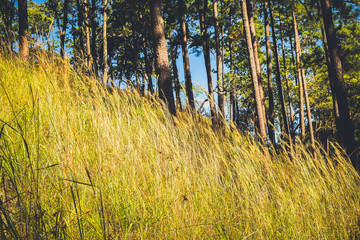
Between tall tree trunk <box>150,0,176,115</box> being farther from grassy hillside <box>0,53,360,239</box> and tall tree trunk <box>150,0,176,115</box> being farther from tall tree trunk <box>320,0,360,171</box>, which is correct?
tall tree trunk <box>320,0,360,171</box>

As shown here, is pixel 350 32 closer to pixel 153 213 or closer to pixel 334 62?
pixel 334 62

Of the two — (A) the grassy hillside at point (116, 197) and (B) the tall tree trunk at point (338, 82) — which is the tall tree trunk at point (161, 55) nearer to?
(A) the grassy hillside at point (116, 197)

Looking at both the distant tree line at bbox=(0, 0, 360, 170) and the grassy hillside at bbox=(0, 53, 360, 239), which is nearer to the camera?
the grassy hillside at bbox=(0, 53, 360, 239)

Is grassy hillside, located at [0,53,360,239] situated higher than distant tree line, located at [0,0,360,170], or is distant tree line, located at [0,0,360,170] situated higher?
distant tree line, located at [0,0,360,170]

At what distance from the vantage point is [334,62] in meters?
6.68

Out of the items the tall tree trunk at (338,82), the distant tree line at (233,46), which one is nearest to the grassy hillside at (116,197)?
the distant tree line at (233,46)

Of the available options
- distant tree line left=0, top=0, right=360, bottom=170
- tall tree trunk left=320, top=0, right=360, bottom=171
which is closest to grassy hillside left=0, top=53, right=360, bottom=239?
distant tree line left=0, top=0, right=360, bottom=170

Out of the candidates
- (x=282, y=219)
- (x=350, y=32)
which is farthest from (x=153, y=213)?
(x=350, y=32)

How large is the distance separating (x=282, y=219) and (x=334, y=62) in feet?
23.7

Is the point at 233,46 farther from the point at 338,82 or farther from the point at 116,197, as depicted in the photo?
the point at 116,197

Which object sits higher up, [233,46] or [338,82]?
[233,46]

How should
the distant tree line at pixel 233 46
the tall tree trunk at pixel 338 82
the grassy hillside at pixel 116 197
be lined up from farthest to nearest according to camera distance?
the tall tree trunk at pixel 338 82
the distant tree line at pixel 233 46
the grassy hillside at pixel 116 197

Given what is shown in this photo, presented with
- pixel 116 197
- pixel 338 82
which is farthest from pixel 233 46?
pixel 116 197

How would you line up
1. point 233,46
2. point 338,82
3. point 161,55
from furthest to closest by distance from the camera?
point 233,46 < point 338,82 < point 161,55
